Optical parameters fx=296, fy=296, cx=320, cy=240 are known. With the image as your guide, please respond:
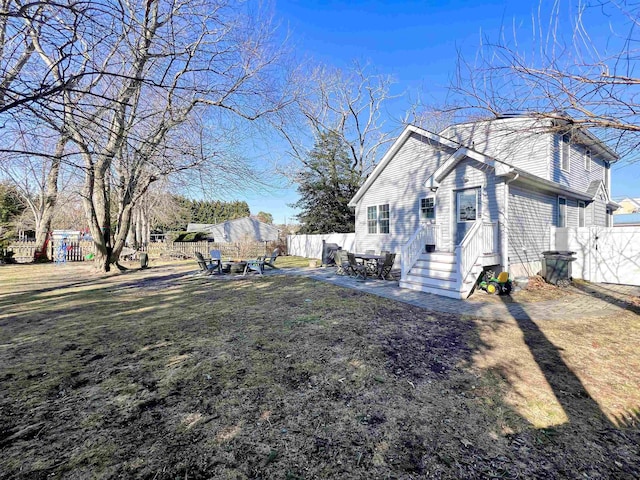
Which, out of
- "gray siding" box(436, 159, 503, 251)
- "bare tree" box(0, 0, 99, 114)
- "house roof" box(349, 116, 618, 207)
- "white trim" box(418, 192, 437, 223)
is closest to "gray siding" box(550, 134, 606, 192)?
"house roof" box(349, 116, 618, 207)

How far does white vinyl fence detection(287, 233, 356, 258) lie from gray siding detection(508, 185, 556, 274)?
9.94 metres

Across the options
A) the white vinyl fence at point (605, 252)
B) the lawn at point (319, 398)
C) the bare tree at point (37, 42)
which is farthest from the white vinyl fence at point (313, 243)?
the bare tree at point (37, 42)

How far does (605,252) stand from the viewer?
385 inches

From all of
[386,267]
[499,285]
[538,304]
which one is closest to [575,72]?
[538,304]

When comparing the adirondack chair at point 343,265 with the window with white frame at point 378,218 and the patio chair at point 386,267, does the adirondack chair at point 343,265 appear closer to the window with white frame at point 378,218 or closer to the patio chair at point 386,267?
the patio chair at point 386,267

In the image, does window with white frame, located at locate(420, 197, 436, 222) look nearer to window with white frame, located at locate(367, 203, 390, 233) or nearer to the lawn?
window with white frame, located at locate(367, 203, 390, 233)

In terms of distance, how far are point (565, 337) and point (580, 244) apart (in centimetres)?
760

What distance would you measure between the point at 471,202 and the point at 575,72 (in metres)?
6.69

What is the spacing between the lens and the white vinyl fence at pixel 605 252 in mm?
9352

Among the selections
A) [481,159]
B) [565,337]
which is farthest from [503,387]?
[481,159]

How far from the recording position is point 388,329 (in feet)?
17.2

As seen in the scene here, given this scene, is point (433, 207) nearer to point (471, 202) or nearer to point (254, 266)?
point (471, 202)

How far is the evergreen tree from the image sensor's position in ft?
78.7

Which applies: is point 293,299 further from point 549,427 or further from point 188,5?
point 188,5
